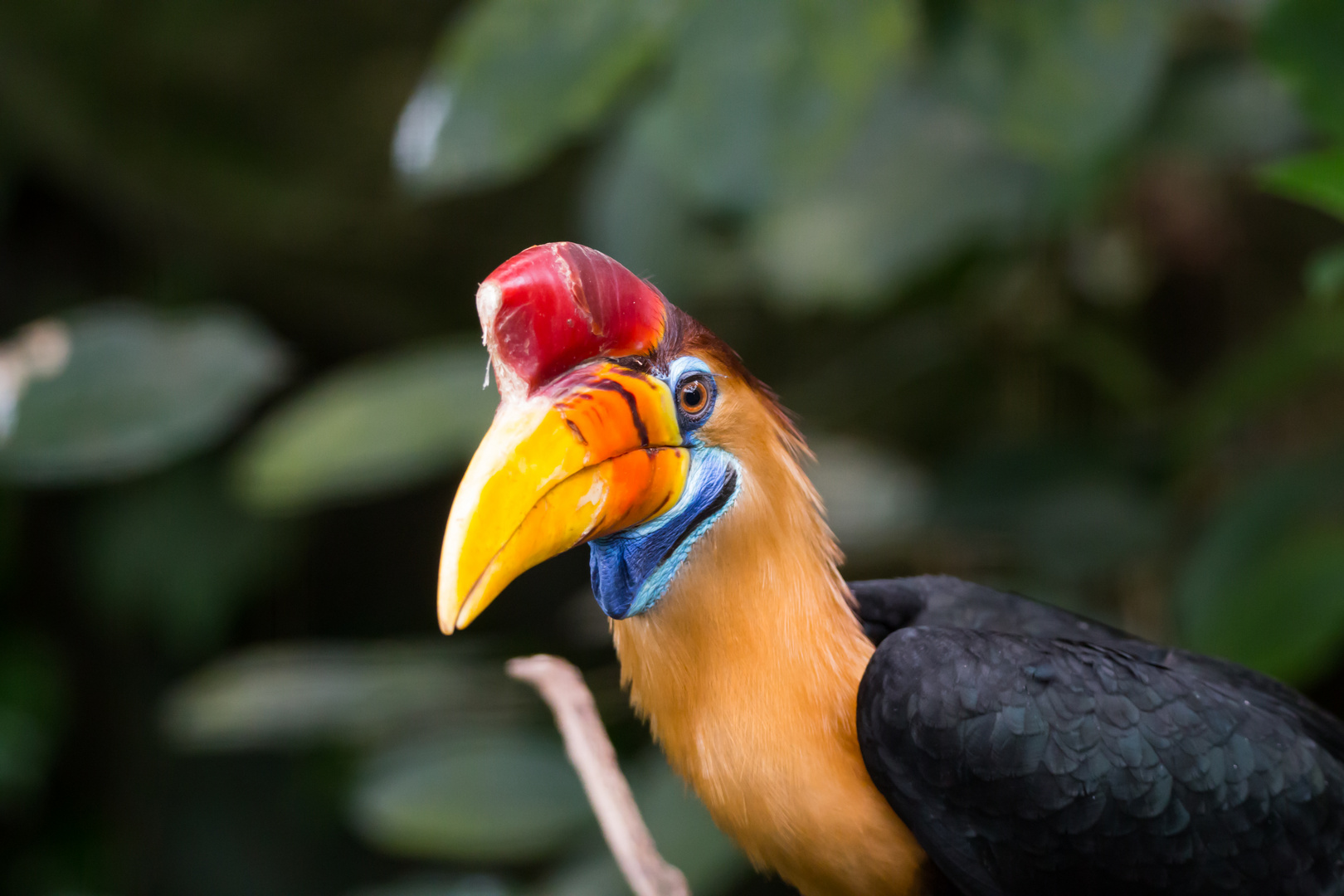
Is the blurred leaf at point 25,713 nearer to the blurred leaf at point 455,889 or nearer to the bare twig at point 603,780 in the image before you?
the blurred leaf at point 455,889

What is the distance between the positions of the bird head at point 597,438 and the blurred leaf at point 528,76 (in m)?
0.58

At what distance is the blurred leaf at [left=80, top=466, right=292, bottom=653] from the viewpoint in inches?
93.7

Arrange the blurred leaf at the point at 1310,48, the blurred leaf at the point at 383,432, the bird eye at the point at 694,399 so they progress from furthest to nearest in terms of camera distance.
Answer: the blurred leaf at the point at 383,432, the blurred leaf at the point at 1310,48, the bird eye at the point at 694,399

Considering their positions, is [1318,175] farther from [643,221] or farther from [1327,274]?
[643,221]

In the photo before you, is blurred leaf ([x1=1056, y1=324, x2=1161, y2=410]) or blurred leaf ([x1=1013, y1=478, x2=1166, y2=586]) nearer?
blurred leaf ([x1=1013, y1=478, x2=1166, y2=586])

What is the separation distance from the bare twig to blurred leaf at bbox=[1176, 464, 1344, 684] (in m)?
0.81

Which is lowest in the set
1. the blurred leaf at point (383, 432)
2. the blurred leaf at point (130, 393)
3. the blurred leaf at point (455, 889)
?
the blurred leaf at point (455, 889)

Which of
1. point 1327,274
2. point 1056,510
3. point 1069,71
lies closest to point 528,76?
point 1069,71

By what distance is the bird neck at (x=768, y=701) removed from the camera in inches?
33.0

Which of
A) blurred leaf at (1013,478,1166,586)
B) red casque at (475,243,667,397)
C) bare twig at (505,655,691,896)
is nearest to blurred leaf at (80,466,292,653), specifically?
blurred leaf at (1013,478,1166,586)

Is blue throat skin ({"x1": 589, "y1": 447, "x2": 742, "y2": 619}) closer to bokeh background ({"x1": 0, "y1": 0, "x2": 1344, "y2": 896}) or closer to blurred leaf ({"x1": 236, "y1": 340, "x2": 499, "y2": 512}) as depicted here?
bokeh background ({"x1": 0, "y1": 0, "x2": 1344, "y2": 896})

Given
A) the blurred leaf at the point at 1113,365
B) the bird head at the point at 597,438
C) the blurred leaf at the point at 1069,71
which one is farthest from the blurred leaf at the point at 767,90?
the blurred leaf at the point at 1113,365

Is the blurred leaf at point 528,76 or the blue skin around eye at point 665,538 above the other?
the blurred leaf at point 528,76

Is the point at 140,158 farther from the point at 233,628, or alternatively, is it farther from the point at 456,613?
the point at 456,613
